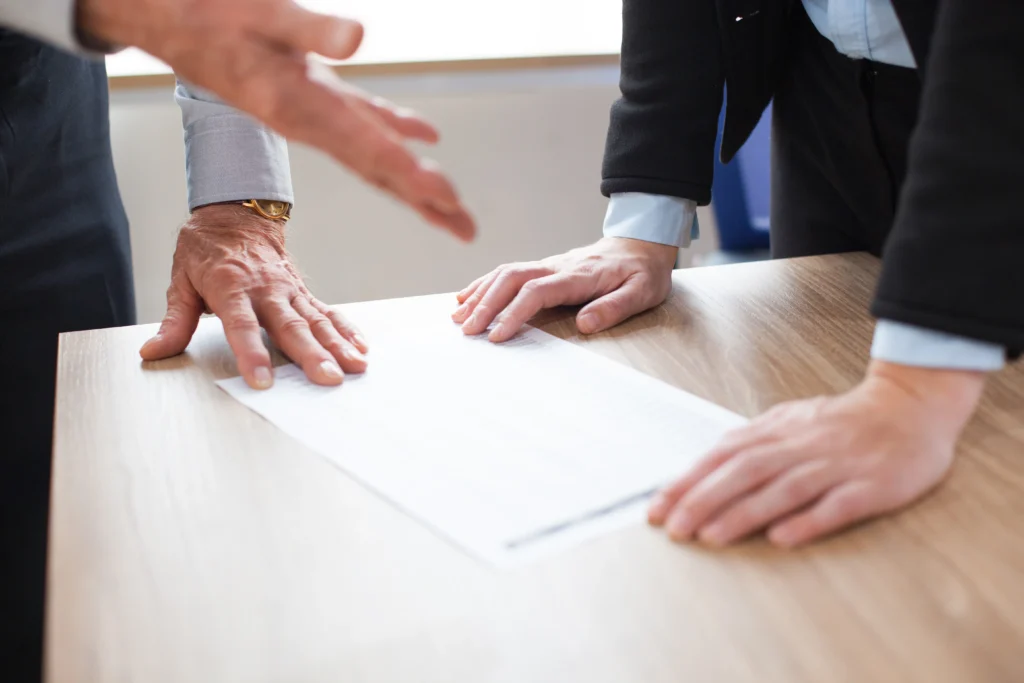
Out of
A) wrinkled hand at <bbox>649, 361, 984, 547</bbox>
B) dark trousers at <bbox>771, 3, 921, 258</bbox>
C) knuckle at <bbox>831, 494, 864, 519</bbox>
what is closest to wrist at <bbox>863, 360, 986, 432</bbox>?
wrinkled hand at <bbox>649, 361, 984, 547</bbox>

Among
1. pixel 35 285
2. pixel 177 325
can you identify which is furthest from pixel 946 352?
pixel 35 285

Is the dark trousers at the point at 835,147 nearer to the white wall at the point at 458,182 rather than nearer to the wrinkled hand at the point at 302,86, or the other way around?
the wrinkled hand at the point at 302,86

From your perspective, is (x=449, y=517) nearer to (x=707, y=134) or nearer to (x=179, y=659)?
(x=179, y=659)

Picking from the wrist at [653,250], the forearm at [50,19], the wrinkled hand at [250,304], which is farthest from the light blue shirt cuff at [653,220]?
the forearm at [50,19]

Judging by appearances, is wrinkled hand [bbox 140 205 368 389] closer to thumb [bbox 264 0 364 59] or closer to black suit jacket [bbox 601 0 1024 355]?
thumb [bbox 264 0 364 59]

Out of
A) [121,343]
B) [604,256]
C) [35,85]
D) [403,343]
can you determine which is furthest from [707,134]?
[35,85]

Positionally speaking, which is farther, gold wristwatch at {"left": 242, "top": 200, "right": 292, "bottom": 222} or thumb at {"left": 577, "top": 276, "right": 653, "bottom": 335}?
gold wristwatch at {"left": 242, "top": 200, "right": 292, "bottom": 222}

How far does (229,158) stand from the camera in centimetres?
108

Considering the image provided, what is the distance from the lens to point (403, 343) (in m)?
0.89

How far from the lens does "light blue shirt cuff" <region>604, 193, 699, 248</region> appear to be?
1.05 m

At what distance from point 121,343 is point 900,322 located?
744mm

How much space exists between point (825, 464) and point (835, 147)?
633 millimetres

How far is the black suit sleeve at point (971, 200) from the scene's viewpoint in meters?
0.62

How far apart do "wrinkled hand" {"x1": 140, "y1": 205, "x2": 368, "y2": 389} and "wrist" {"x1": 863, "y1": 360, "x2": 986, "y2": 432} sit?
45cm
